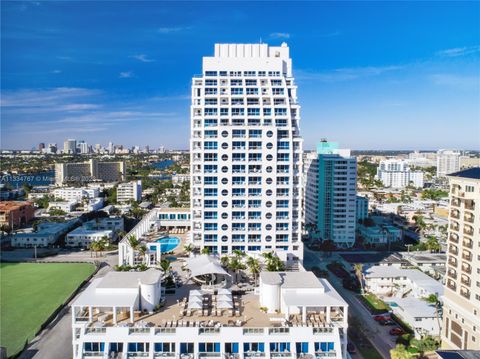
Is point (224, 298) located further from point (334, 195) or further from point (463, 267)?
point (334, 195)

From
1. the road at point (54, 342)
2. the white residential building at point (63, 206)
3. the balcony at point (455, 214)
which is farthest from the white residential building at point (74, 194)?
the balcony at point (455, 214)

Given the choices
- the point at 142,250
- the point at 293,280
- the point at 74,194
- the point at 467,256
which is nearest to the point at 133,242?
the point at 142,250

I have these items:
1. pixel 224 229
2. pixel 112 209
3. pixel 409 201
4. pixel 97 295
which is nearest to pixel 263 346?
pixel 97 295

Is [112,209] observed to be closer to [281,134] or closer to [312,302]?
[281,134]

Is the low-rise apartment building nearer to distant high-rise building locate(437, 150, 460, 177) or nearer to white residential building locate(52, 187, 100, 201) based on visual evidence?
white residential building locate(52, 187, 100, 201)

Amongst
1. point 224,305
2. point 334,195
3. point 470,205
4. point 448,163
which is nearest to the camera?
point 224,305

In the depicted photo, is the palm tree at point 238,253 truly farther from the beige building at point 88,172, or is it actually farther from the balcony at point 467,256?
the beige building at point 88,172
